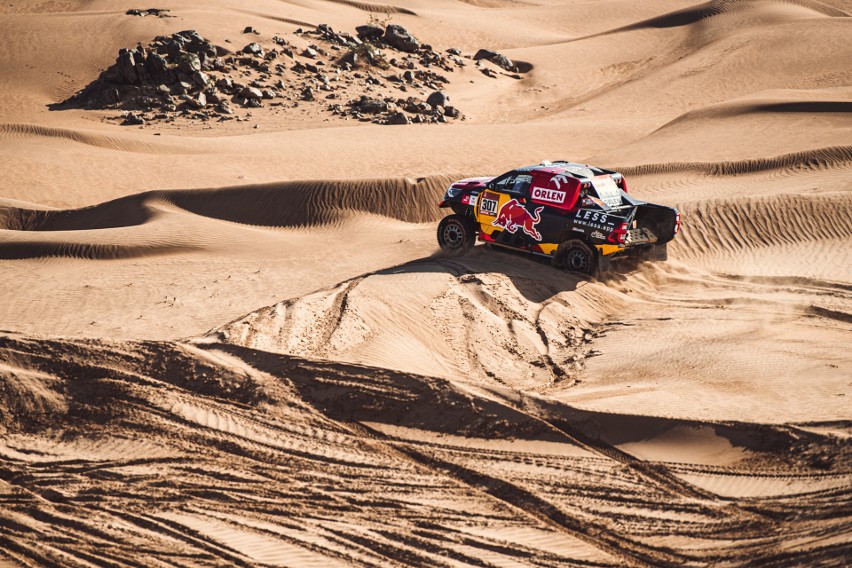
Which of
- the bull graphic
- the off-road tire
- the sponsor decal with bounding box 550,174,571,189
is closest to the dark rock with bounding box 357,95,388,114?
the bull graphic

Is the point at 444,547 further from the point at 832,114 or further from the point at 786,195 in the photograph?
the point at 832,114

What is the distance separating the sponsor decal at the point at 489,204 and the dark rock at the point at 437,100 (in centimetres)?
1836

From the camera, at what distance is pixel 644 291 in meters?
13.0

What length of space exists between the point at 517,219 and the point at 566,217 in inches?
34.6

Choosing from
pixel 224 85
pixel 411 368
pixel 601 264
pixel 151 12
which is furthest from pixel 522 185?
pixel 151 12

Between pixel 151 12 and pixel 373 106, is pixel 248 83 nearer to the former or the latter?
pixel 373 106

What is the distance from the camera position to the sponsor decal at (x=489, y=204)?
44.7 feet

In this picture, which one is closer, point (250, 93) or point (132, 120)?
point (132, 120)

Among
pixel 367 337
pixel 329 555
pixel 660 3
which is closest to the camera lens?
pixel 329 555

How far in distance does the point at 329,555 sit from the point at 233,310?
18.8 feet

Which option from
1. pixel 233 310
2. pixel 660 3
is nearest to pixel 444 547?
pixel 233 310

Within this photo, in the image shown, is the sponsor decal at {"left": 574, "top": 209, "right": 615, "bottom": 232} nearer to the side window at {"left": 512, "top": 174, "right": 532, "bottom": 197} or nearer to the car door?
the car door

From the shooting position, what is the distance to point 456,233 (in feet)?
46.6

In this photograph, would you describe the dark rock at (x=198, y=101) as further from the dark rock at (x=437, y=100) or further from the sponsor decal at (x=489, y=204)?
the sponsor decal at (x=489, y=204)
